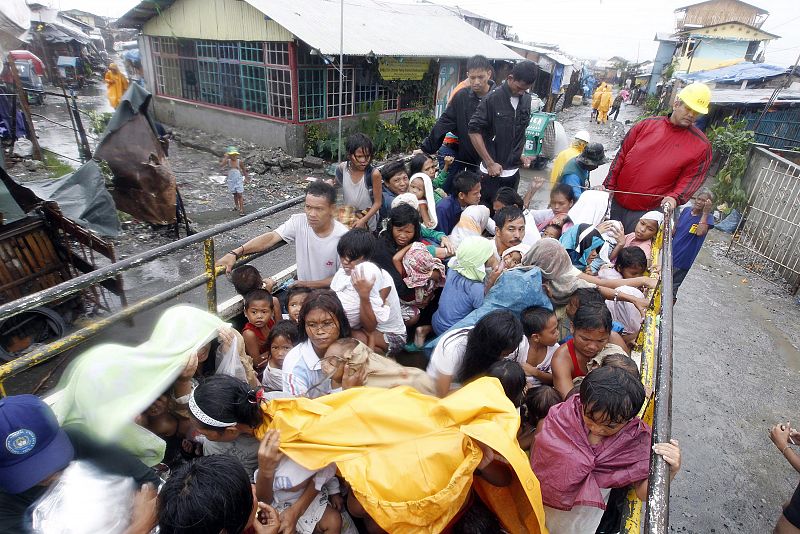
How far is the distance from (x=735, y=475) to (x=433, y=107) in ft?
49.5

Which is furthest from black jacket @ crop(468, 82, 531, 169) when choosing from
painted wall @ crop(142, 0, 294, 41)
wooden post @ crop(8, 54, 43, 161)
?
wooden post @ crop(8, 54, 43, 161)

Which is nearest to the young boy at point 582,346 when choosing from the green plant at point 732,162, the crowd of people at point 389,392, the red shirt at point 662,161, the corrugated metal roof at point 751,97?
the crowd of people at point 389,392

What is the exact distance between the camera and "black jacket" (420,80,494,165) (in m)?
4.95

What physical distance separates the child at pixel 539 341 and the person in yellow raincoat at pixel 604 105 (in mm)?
21841

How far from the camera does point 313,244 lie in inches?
131

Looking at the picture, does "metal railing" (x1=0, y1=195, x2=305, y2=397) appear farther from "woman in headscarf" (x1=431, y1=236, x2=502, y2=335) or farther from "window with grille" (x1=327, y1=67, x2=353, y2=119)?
"window with grille" (x1=327, y1=67, x2=353, y2=119)

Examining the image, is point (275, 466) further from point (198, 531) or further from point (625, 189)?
point (625, 189)

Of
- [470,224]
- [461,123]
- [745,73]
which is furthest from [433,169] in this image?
[745,73]

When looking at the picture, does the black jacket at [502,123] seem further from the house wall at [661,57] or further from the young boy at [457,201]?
the house wall at [661,57]

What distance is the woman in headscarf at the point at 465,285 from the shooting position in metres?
3.03

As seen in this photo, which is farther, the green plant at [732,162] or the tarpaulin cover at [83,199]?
the green plant at [732,162]

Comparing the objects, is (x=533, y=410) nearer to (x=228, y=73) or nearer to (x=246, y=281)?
(x=246, y=281)

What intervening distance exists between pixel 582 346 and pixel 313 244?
199cm

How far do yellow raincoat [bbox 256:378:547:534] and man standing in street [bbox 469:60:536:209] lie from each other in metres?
3.32
